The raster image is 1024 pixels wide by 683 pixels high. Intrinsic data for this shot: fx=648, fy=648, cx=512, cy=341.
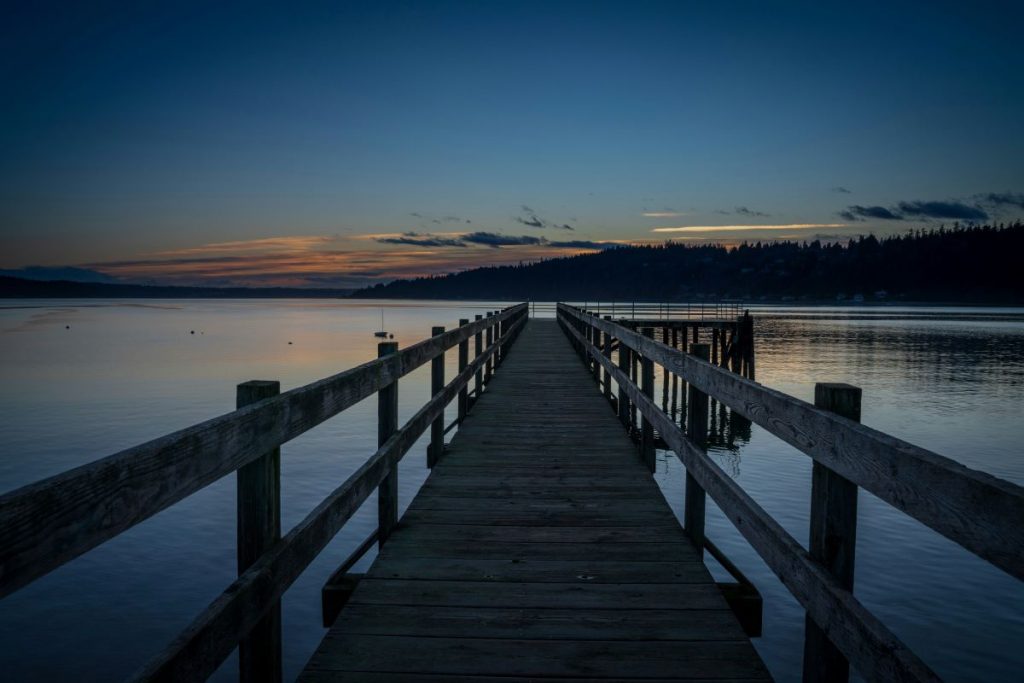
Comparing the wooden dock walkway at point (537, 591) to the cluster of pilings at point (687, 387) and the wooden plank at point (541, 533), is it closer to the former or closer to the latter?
the wooden plank at point (541, 533)

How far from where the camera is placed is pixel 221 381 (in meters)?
28.1

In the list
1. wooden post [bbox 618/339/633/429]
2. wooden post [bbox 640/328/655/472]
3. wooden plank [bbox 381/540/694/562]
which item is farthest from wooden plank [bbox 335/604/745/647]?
wooden post [bbox 618/339/633/429]

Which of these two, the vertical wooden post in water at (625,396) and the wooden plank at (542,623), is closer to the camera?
the wooden plank at (542,623)

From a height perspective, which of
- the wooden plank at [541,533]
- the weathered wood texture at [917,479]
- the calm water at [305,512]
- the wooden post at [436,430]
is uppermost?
the weathered wood texture at [917,479]

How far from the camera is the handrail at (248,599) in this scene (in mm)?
1853

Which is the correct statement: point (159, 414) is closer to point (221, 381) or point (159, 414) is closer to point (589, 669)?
point (221, 381)

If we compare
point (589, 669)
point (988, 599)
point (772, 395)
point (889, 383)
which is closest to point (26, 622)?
point (589, 669)

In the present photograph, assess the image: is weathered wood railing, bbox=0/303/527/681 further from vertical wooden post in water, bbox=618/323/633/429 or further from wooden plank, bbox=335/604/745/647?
vertical wooden post in water, bbox=618/323/633/429

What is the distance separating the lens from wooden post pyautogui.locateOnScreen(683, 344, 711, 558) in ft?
14.7

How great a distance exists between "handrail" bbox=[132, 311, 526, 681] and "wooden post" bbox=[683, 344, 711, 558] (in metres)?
2.23

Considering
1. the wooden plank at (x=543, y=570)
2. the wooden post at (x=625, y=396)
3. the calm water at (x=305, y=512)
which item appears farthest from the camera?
the wooden post at (x=625, y=396)

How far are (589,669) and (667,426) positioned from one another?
2294 millimetres

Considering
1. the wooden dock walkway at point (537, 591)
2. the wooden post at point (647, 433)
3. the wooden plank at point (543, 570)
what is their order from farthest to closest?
1. the wooden post at point (647, 433)
2. the wooden plank at point (543, 570)
3. the wooden dock walkway at point (537, 591)

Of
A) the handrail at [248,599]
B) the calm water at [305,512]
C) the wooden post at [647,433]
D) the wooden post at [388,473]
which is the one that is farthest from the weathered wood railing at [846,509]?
the calm water at [305,512]
